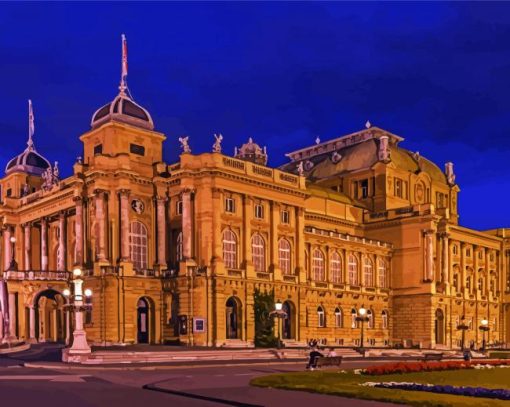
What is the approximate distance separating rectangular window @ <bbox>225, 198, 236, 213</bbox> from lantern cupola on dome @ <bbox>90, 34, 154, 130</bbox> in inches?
521

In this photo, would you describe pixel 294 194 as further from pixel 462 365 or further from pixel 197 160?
pixel 462 365

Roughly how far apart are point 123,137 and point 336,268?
32563 millimetres

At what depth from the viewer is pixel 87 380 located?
101 feet

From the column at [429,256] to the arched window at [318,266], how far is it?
15.4m

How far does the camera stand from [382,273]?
92938 mm

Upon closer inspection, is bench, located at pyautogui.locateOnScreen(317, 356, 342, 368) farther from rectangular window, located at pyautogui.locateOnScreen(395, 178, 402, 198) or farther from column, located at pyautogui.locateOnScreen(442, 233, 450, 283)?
A: rectangular window, located at pyautogui.locateOnScreen(395, 178, 402, 198)

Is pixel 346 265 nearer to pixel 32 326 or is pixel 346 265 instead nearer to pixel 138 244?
pixel 138 244

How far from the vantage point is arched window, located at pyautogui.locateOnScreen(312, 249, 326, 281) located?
82.9 meters

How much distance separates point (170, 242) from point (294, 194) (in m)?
15.4

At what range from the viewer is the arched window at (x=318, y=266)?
272 ft

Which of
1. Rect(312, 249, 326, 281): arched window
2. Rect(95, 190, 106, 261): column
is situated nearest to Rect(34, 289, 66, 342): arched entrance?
Rect(95, 190, 106, 261): column

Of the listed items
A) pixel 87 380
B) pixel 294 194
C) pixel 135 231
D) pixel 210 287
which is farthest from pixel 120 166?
pixel 87 380

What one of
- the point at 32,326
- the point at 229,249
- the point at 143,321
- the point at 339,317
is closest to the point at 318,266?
the point at 339,317

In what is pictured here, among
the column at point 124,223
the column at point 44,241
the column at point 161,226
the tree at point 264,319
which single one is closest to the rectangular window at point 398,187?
the tree at point 264,319
